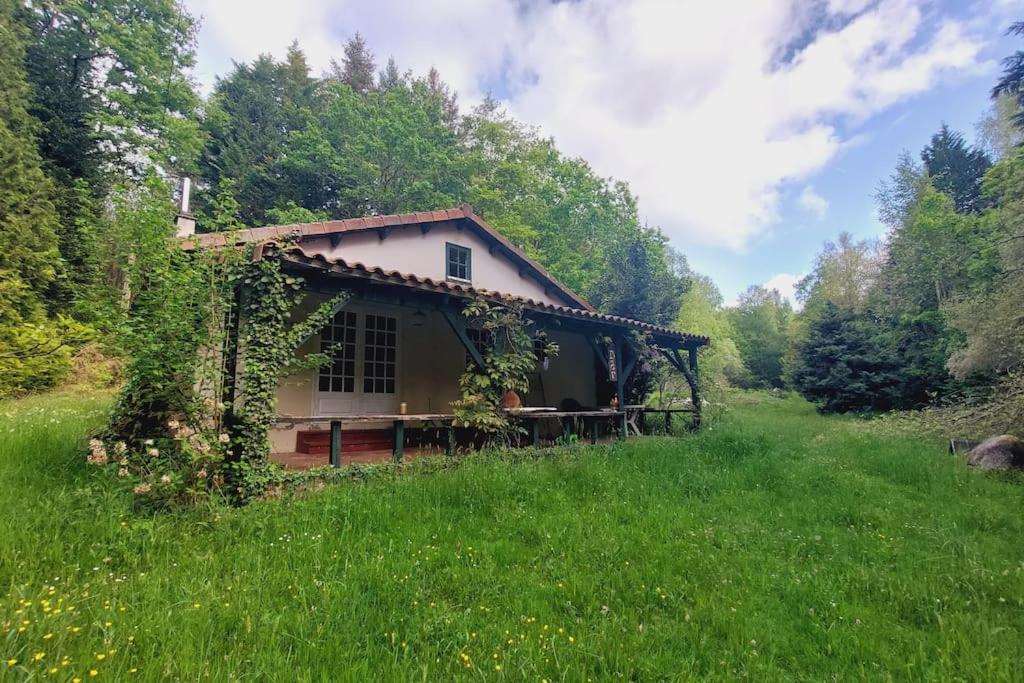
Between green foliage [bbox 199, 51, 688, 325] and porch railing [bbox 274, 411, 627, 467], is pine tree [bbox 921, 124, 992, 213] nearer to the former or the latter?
green foliage [bbox 199, 51, 688, 325]

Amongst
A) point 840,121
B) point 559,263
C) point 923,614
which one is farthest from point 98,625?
point 559,263

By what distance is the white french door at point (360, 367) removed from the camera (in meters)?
7.53

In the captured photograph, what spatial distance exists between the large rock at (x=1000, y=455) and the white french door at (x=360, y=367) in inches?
364

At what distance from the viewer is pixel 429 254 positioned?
30.6 ft

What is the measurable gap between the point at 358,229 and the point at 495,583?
6.79m

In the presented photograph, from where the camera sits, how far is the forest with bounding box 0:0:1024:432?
10.9 metres

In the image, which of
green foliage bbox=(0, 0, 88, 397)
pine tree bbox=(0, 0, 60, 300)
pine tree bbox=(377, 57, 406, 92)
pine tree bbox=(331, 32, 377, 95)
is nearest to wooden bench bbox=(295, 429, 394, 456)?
green foliage bbox=(0, 0, 88, 397)

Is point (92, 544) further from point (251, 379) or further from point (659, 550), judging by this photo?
point (659, 550)

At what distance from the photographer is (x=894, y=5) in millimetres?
8469

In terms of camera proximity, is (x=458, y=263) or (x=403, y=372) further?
(x=458, y=263)

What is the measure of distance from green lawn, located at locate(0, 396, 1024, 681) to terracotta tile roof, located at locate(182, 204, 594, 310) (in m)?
2.53

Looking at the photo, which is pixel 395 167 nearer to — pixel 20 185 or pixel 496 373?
pixel 20 185

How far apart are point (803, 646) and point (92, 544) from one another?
4.37 metres

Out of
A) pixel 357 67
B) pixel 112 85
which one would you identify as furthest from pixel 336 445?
pixel 357 67
